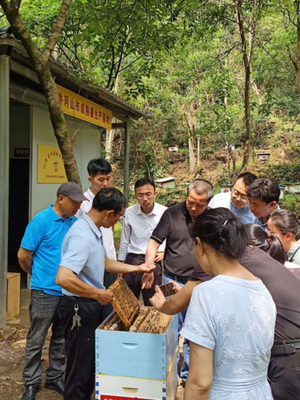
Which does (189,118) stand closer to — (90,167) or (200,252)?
(90,167)

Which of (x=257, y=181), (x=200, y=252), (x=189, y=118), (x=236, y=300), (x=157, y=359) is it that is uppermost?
(x=189, y=118)

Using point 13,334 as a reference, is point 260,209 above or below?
above

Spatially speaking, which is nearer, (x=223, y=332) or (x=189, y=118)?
(x=223, y=332)

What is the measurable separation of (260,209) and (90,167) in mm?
1734

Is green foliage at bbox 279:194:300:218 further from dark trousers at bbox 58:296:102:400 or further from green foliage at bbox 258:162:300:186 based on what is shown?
dark trousers at bbox 58:296:102:400

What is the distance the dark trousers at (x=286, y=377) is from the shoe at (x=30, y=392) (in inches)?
77.6

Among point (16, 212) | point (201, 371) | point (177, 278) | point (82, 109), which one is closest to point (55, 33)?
point (82, 109)

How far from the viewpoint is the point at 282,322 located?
71.5 inches

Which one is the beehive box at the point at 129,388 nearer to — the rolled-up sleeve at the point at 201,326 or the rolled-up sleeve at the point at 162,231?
the rolled-up sleeve at the point at 201,326

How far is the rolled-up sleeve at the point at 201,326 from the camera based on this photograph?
4.57 feet

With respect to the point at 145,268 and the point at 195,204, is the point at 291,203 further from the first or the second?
the point at 145,268

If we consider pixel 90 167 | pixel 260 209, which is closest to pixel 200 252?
pixel 260 209

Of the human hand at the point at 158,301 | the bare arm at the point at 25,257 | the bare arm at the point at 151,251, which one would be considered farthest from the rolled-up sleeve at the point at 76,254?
the bare arm at the point at 151,251

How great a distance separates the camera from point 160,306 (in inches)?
79.6
